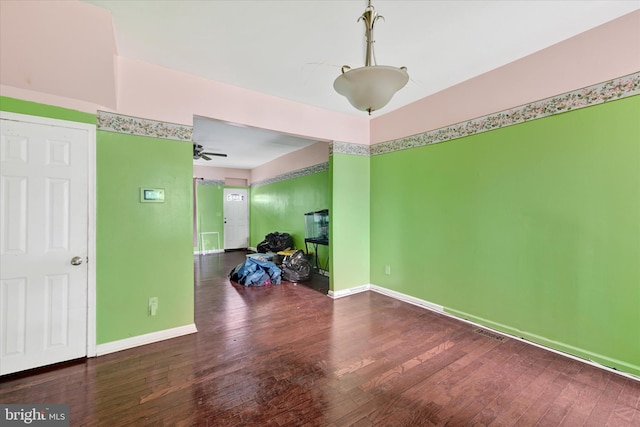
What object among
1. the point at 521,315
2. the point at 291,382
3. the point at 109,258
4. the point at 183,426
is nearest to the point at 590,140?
the point at 521,315

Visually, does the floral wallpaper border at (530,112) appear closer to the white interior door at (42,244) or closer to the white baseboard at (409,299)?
the white baseboard at (409,299)

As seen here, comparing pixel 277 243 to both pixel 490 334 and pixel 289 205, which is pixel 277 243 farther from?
pixel 490 334

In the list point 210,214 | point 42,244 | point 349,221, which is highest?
point 210,214

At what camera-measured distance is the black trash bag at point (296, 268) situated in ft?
16.1

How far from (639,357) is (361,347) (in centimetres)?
218

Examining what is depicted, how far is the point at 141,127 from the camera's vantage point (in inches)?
103

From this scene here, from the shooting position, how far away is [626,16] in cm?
203

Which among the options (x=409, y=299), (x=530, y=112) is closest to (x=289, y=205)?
(x=409, y=299)

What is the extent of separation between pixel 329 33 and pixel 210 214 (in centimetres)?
703

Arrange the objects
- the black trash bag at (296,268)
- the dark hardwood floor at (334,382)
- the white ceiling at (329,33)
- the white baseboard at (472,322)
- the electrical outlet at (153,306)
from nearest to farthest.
Result: the dark hardwood floor at (334,382) → the white ceiling at (329,33) → the white baseboard at (472,322) → the electrical outlet at (153,306) → the black trash bag at (296,268)

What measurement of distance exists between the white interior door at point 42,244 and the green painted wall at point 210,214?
18.8 feet

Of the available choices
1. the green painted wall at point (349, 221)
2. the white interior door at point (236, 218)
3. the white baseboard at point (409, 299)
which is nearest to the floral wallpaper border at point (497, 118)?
the green painted wall at point (349, 221)

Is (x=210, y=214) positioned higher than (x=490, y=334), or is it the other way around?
(x=210, y=214)

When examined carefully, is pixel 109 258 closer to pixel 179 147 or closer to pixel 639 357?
pixel 179 147
